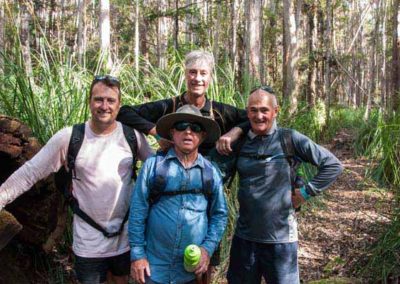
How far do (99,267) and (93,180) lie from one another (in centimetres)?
56

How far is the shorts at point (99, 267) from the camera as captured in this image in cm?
281

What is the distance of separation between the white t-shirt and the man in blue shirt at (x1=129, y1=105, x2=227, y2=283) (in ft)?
0.90

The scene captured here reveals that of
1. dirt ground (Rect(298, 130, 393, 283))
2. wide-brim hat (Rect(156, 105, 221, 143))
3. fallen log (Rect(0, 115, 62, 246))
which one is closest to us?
wide-brim hat (Rect(156, 105, 221, 143))

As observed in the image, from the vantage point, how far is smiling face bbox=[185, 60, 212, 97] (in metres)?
3.07

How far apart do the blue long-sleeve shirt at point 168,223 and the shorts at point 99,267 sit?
353 mm

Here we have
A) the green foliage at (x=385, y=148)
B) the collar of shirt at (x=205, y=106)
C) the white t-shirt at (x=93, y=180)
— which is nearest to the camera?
the white t-shirt at (x=93, y=180)

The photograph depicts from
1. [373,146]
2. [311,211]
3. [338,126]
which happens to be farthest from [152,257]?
[338,126]

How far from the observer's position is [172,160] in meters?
2.65

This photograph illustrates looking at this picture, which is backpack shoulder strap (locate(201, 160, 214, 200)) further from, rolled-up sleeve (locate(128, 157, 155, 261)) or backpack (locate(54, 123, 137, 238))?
backpack (locate(54, 123, 137, 238))

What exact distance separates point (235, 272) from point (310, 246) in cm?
284

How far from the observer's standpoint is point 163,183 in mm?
2555

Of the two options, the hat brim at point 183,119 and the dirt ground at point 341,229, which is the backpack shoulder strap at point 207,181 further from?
the dirt ground at point 341,229

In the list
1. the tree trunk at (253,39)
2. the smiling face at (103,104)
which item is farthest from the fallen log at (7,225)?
the tree trunk at (253,39)

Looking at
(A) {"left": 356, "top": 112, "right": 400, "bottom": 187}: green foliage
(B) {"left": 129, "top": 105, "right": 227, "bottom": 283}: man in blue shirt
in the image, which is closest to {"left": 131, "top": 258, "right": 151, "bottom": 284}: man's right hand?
(B) {"left": 129, "top": 105, "right": 227, "bottom": 283}: man in blue shirt
